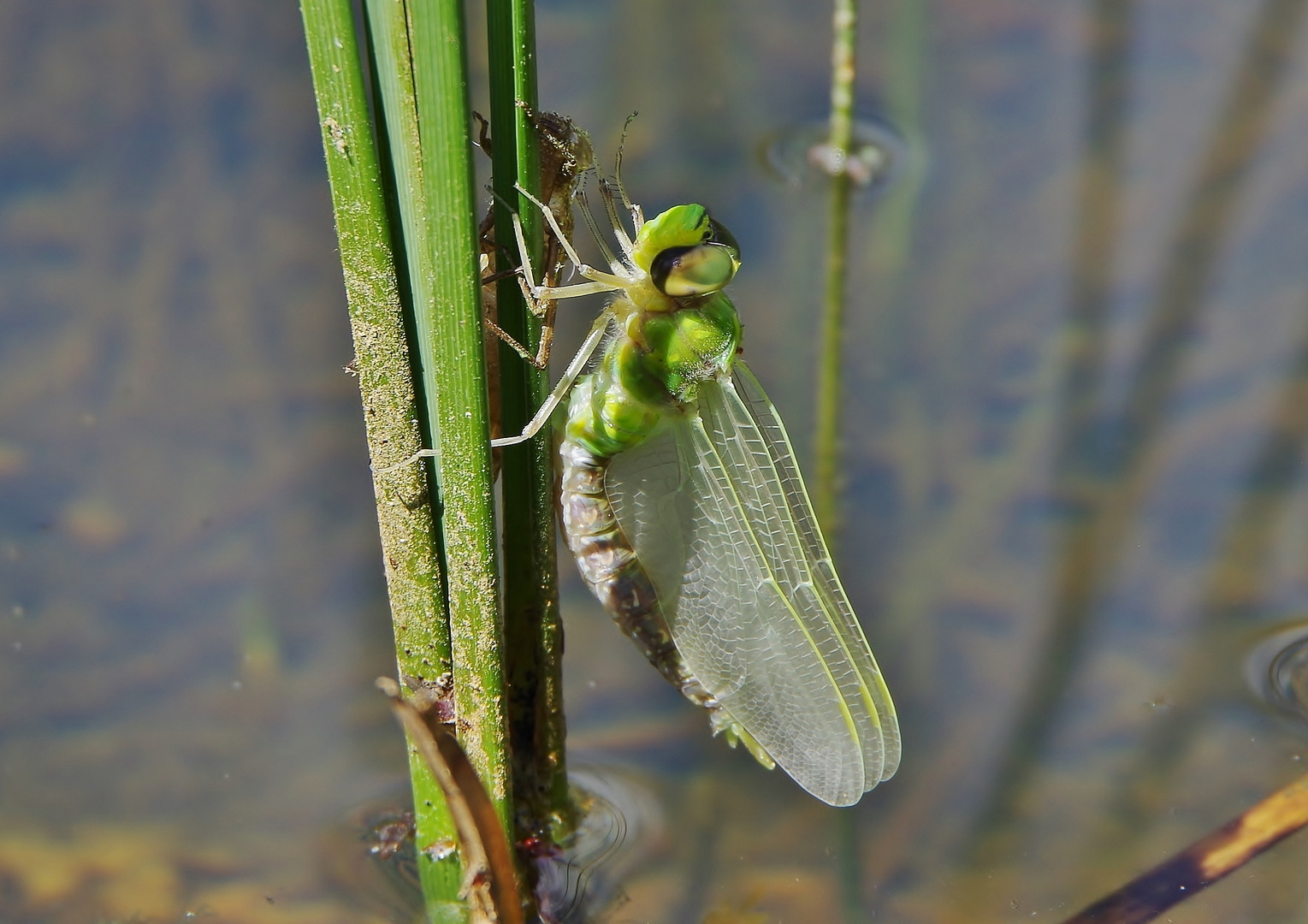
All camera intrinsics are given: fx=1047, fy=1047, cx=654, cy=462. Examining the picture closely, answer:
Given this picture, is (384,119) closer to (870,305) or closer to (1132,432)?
(870,305)

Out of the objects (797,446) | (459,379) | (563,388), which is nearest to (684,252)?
(563,388)

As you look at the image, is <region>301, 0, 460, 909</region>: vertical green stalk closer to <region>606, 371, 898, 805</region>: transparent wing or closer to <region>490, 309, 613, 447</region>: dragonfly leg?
<region>490, 309, 613, 447</region>: dragonfly leg

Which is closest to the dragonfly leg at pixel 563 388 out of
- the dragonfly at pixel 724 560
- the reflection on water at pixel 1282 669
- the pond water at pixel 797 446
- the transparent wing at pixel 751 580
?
the dragonfly at pixel 724 560

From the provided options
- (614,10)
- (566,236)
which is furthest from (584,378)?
(614,10)

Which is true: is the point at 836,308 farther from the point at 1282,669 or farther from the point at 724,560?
the point at 1282,669

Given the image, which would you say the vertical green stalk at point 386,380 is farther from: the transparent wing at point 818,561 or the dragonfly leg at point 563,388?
the transparent wing at point 818,561

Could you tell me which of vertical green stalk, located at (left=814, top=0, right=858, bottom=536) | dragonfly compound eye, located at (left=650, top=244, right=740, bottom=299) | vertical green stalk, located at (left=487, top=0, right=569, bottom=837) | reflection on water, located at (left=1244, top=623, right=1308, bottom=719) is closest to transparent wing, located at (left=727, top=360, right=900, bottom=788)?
dragonfly compound eye, located at (left=650, top=244, right=740, bottom=299)
